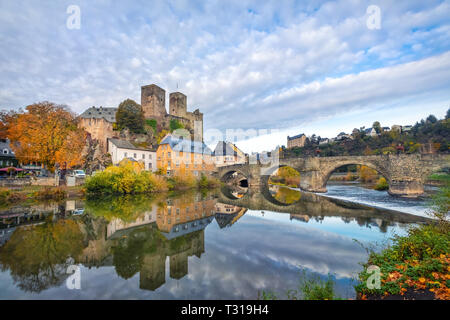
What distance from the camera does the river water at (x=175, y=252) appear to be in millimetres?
5203

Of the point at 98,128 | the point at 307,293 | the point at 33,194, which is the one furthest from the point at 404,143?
the point at 33,194

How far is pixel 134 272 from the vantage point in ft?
19.8

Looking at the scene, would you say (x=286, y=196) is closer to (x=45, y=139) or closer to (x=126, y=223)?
(x=126, y=223)

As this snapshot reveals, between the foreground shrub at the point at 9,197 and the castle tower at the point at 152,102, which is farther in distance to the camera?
the castle tower at the point at 152,102

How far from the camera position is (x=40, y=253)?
713 centimetres

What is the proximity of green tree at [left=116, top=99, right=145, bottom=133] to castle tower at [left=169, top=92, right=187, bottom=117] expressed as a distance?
43.7 feet

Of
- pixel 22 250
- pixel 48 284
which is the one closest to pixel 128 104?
pixel 22 250

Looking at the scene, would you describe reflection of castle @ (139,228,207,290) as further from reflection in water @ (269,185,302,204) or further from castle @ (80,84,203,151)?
castle @ (80,84,203,151)

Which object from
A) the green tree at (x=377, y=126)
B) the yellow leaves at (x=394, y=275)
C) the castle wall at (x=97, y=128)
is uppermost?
the green tree at (x=377, y=126)

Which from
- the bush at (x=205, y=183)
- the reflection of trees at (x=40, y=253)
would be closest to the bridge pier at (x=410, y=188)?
the bush at (x=205, y=183)

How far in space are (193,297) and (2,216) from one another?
14.6 meters

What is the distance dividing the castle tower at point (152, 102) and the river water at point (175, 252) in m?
37.6

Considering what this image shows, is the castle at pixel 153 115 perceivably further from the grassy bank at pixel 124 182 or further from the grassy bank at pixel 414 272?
the grassy bank at pixel 414 272

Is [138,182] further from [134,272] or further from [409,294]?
[409,294]
